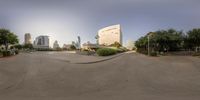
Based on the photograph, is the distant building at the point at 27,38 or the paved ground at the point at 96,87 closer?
the paved ground at the point at 96,87

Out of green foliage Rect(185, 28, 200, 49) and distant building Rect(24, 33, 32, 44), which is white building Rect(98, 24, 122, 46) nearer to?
distant building Rect(24, 33, 32, 44)

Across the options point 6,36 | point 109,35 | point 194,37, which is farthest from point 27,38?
point 194,37

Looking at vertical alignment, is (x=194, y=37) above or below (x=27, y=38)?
below

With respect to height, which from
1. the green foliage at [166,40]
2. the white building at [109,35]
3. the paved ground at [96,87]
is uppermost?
the white building at [109,35]

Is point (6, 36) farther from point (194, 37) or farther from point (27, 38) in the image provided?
point (27, 38)

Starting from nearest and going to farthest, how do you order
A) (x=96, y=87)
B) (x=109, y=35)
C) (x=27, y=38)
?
(x=96, y=87) → (x=27, y=38) → (x=109, y=35)

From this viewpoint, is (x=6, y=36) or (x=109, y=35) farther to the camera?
(x=109, y=35)

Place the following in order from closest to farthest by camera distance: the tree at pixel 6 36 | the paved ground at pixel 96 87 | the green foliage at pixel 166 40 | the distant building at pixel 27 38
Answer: the paved ground at pixel 96 87 → the tree at pixel 6 36 → the green foliage at pixel 166 40 → the distant building at pixel 27 38

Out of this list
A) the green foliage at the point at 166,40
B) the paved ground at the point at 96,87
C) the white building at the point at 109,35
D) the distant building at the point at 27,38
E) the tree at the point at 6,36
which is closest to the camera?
the paved ground at the point at 96,87

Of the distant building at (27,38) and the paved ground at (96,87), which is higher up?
the distant building at (27,38)

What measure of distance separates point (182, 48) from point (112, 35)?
6517cm

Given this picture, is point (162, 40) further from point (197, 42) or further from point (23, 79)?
point (23, 79)

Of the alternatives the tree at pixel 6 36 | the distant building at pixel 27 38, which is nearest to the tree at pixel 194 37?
the tree at pixel 6 36

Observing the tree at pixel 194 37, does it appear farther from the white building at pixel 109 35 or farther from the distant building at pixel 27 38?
the white building at pixel 109 35
